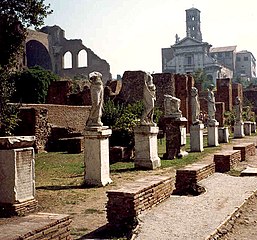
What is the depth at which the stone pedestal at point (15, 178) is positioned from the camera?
19.9 feet

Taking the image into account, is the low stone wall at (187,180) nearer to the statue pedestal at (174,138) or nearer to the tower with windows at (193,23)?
the statue pedestal at (174,138)

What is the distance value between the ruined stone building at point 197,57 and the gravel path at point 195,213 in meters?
71.9

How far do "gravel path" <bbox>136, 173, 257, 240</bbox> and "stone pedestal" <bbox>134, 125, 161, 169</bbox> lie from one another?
11.1ft

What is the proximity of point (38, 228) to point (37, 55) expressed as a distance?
60.5 meters

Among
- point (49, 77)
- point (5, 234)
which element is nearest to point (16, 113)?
point (5, 234)

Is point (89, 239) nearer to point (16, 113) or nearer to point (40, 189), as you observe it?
point (40, 189)

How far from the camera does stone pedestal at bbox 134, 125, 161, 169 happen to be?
10.6 metres

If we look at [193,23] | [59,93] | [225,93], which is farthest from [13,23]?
[193,23]

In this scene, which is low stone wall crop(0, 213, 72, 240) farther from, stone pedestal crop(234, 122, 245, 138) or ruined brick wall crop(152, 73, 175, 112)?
ruined brick wall crop(152, 73, 175, 112)

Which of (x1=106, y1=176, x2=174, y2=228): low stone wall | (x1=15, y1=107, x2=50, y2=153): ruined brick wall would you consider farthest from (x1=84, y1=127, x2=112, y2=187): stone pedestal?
(x1=15, y1=107, x2=50, y2=153): ruined brick wall

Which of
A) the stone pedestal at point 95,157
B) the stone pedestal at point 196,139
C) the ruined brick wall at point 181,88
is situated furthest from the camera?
the ruined brick wall at point 181,88

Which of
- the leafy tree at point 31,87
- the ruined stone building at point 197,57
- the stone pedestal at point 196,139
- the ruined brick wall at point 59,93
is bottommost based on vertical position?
the stone pedestal at point 196,139

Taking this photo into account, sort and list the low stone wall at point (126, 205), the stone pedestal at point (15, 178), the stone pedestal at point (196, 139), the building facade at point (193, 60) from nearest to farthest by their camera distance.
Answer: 1. the low stone wall at point (126, 205)
2. the stone pedestal at point (15, 178)
3. the stone pedestal at point (196, 139)
4. the building facade at point (193, 60)

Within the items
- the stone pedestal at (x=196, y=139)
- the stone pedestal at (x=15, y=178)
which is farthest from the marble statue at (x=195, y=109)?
the stone pedestal at (x=15, y=178)
